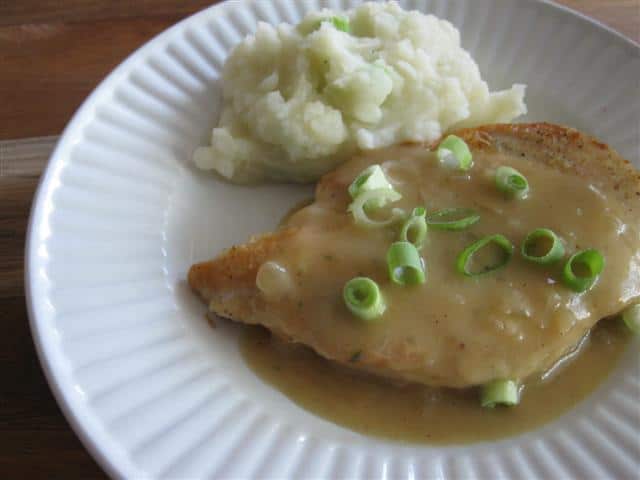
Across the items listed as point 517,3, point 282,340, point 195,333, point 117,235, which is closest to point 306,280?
point 282,340

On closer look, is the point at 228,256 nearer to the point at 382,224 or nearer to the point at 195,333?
the point at 195,333

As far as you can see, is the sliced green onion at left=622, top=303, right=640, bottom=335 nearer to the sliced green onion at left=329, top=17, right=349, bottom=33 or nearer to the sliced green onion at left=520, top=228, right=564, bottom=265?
the sliced green onion at left=520, top=228, right=564, bottom=265

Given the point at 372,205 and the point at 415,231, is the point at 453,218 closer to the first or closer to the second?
the point at 415,231

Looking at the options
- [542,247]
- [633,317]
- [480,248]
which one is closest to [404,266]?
[480,248]

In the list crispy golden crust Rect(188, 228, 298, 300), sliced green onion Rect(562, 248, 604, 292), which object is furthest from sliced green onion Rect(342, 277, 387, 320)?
sliced green onion Rect(562, 248, 604, 292)

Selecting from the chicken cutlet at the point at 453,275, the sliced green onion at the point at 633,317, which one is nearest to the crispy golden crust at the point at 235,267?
the chicken cutlet at the point at 453,275

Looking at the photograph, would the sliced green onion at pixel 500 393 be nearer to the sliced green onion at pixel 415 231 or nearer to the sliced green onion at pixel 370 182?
the sliced green onion at pixel 415 231
